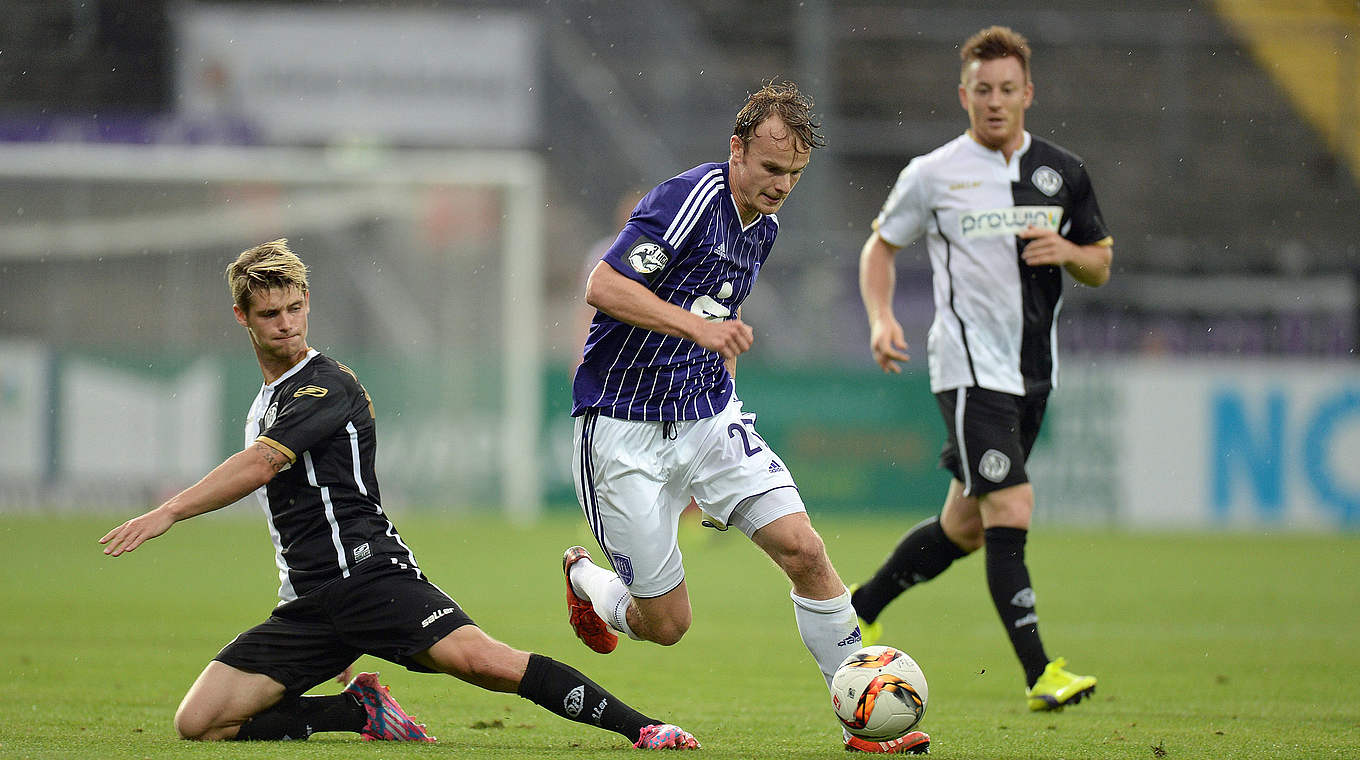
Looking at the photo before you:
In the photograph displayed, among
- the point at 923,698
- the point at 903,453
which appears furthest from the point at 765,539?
the point at 903,453

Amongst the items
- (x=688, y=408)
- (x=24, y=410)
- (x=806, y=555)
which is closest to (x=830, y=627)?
(x=806, y=555)

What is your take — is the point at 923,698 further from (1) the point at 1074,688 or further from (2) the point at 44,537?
(2) the point at 44,537

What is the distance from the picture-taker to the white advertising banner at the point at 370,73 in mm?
18109

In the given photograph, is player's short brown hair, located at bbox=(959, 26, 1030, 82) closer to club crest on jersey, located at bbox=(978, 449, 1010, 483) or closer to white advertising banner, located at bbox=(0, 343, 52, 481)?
club crest on jersey, located at bbox=(978, 449, 1010, 483)

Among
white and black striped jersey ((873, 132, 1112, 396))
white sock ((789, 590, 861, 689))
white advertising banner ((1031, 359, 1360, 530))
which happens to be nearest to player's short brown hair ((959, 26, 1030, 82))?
white and black striped jersey ((873, 132, 1112, 396))

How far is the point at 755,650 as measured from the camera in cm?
692

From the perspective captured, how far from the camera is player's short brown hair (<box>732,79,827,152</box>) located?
4371 millimetres

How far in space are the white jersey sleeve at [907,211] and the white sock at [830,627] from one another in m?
1.84

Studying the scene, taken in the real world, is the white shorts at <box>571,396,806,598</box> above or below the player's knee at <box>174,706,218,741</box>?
above

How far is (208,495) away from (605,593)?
1.37 metres

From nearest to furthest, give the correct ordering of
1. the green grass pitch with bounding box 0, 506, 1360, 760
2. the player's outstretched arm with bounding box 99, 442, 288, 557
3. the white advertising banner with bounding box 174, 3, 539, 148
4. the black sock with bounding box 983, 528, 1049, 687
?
1. the player's outstretched arm with bounding box 99, 442, 288, 557
2. the green grass pitch with bounding box 0, 506, 1360, 760
3. the black sock with bounding box 983, 528, 1049, 687
4. the white advertising banner with bounding box 174, 3, 539, 148

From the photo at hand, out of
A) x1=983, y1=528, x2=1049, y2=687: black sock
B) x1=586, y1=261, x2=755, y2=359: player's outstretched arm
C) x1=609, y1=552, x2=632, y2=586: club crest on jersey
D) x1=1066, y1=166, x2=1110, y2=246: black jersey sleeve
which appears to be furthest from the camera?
x1=1066, y1=166, x2=1110, y2=246: black jersey sleeve

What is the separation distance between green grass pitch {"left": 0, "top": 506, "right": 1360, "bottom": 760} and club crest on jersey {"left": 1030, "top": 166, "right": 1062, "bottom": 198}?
6.03ft

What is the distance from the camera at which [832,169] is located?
18375 mm
